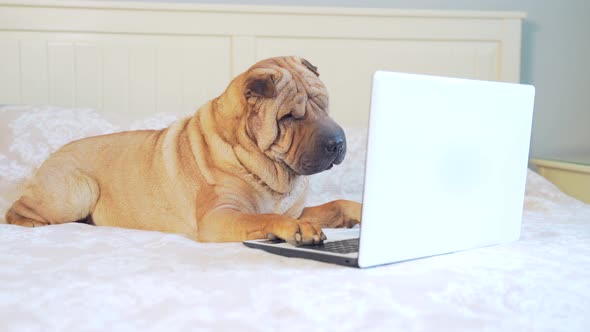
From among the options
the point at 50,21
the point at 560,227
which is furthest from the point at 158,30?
the point at 560,227

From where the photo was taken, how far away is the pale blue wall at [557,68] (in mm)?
3154

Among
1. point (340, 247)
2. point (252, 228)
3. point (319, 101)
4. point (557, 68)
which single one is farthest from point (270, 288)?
point (557, 68)

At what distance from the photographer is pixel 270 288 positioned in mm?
981

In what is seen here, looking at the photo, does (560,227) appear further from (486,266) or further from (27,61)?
(27,61)

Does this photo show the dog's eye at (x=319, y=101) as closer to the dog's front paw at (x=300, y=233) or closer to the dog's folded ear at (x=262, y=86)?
the dog's folded ear at (x=262, y=86)

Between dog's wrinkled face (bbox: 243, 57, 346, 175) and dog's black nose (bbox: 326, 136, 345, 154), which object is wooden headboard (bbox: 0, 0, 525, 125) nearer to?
dog's wrinkled face (bbox: 243, 57, 346, 175)

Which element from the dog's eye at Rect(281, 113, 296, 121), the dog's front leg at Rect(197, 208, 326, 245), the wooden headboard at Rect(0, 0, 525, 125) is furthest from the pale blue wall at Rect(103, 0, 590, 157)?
the dog's front leg at Rect(197, 208, 326, 245)

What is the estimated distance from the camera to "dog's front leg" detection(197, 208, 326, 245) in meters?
1.28

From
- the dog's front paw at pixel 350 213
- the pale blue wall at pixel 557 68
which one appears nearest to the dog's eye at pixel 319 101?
the dog's front paw at pixel 350 213

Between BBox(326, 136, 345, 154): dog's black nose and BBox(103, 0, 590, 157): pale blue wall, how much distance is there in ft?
6.20

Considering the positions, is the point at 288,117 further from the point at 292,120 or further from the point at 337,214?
the point at 337,214

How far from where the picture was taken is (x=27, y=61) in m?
2.71

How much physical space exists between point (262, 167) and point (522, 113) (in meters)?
0.61

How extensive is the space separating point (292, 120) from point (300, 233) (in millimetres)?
372
